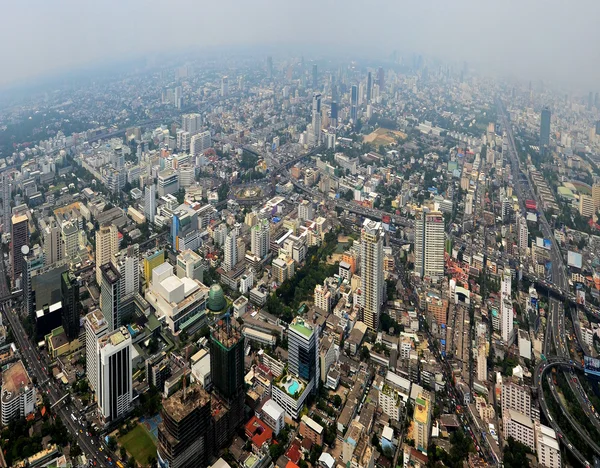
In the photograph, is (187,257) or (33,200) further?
(33,200)

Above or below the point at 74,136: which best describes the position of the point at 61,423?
below

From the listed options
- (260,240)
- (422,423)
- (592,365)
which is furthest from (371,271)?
(592,365)

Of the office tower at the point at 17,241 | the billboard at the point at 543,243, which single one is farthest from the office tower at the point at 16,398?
the billboard at the point at 543,243

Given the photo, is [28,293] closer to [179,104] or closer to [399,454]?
[399,454]

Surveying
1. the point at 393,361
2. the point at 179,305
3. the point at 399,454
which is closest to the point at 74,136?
the point at 179,305

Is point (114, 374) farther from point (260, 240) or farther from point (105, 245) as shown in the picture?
point (260, 240)

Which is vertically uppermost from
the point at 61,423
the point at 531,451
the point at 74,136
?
the point at 74,136
